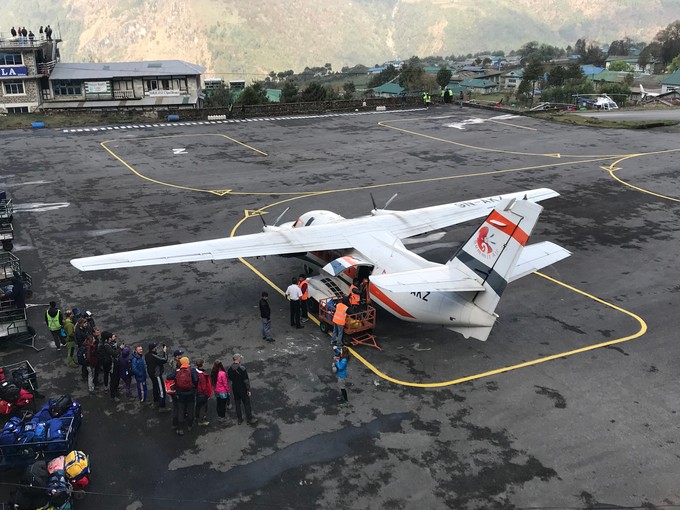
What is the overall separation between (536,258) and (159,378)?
14.6m

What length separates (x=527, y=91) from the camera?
134 m

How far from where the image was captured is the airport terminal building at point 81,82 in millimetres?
86000

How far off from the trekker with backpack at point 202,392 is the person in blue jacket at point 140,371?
2.01 metres

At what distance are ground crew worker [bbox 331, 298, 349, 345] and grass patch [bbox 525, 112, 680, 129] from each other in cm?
5855

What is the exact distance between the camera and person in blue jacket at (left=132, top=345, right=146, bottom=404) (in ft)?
60.3

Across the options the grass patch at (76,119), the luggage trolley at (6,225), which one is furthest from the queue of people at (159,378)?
the grass patch at (76,119)

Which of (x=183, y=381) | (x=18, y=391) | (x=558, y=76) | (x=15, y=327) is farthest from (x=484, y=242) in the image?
(x=558, y=76)

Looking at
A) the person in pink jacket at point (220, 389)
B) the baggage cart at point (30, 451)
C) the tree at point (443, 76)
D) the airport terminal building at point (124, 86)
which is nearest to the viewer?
the baggage cart at point (30, 451)

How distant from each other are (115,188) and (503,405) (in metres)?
35.1

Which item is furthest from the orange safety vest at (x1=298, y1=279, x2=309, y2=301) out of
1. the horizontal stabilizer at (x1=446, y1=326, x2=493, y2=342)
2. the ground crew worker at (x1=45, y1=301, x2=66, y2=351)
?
the ground crew worker at (x1=45, y1=301, x2=66, y2=351)

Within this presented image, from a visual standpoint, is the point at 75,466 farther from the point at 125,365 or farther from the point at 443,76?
the point at 443,76

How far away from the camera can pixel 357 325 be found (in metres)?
22.7

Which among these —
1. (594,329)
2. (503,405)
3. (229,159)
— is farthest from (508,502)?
(229,159)

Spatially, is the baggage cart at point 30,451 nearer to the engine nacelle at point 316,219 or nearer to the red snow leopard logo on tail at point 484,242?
the red snow leopard logo on tail at point 484,242
